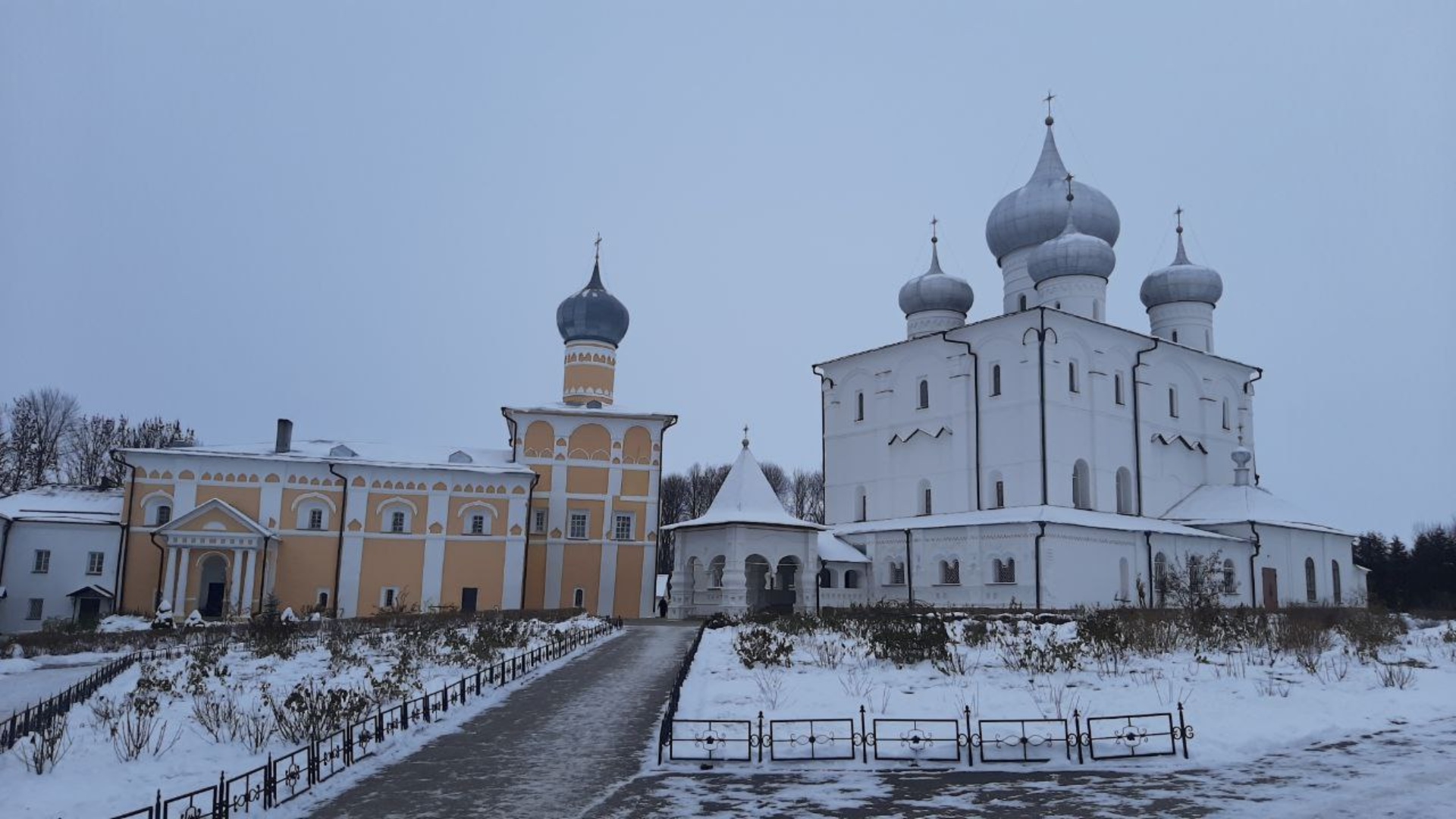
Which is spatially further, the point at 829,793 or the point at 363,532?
the point at 363,532

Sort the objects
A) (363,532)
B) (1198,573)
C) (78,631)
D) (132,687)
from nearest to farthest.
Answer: (132,687) → (78,631) → (1198,573) → (363,532)

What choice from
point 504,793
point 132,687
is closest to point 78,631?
point 132,687

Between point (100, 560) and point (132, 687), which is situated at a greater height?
point (100, 560)

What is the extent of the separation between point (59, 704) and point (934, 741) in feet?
34.9

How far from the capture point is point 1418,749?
35.9ft

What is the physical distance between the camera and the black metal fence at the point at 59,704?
37.8 feet

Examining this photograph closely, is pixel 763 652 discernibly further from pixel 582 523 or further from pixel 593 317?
pixel 593 317

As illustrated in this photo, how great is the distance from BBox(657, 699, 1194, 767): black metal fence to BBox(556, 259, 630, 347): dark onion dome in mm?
29803

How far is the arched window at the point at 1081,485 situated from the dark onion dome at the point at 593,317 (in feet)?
55.5

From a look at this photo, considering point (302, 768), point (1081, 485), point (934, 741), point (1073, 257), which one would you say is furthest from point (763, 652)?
point (1073, 257)

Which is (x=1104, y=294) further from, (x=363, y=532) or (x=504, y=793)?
(x=504, y=793)

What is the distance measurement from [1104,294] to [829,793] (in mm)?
30387

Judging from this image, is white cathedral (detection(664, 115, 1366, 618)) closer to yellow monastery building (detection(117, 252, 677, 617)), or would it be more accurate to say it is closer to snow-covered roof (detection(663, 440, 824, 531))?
snow-covered roof (detection(663, 440, 824, 531))

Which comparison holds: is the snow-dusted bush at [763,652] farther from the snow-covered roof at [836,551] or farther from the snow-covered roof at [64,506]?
the snow-covered roof at [64,506]
